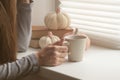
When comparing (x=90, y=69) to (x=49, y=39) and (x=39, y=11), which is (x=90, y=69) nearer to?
(x=49, y=39)

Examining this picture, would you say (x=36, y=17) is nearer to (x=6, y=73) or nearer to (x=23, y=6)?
(x=23, y=6)

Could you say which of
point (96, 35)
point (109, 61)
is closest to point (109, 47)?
point (96, 35)

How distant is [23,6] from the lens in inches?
54.4

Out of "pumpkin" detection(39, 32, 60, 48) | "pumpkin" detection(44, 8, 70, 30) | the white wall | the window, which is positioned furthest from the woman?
the white wall

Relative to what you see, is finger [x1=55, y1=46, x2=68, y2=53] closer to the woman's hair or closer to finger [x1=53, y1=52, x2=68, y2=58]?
finger [x1=53, y1=52, x2=68, y2=58]

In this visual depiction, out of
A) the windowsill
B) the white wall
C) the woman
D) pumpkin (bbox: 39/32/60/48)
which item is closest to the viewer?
the windowsill

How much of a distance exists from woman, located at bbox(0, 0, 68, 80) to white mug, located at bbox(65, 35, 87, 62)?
0.03 metres

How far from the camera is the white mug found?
1.18 m

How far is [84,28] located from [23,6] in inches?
15.7

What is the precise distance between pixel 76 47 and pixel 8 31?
31cm

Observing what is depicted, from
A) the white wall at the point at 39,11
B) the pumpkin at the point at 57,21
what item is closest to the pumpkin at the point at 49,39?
the pumpkin at the point at 57,21

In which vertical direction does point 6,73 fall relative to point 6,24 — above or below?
below

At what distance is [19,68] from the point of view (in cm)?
115

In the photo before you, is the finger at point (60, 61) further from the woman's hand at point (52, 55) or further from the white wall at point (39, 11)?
the white wall at point (39, 11)
